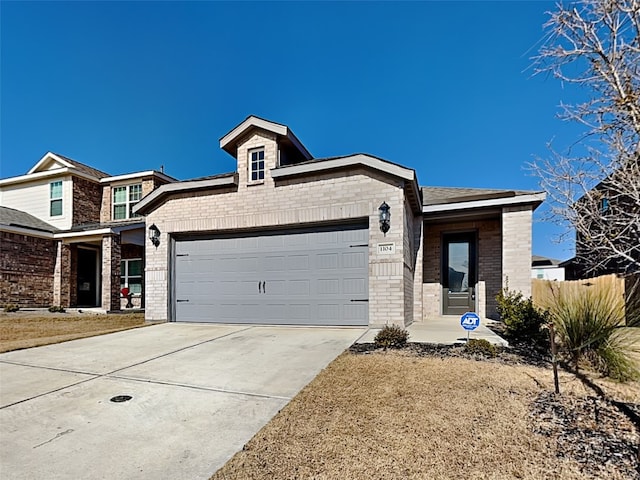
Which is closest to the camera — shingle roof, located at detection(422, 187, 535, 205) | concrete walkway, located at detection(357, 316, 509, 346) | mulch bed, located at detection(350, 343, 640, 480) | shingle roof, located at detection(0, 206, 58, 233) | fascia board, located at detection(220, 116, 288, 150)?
mulch bed, located at detection(350, 343, 640, 480)

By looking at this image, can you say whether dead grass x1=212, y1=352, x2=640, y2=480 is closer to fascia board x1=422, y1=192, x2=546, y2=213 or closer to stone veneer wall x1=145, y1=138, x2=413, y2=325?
stone veneer wall x1=145, y1=138, x2=413, y2=325

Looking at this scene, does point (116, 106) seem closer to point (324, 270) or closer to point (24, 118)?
point (24, 118)

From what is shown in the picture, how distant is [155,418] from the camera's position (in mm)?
3418

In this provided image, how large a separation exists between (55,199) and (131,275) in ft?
17.5

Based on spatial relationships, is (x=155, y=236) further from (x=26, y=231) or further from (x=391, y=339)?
(x=26, y=231)

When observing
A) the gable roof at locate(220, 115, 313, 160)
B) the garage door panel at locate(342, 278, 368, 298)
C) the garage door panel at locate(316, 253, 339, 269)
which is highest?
the gable roof at locate(220, 115, 313, 160)

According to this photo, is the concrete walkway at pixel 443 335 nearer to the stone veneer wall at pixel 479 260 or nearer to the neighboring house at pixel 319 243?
the neighboring house at pixel 319 243

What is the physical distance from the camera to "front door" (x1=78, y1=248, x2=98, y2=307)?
17.0 meters

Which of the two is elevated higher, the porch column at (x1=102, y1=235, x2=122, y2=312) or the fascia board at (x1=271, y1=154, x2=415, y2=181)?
the fascia board at (x1=271, y1=154, x2=415, y2=181)

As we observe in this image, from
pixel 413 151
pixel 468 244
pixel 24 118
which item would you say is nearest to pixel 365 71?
pixel 413 151

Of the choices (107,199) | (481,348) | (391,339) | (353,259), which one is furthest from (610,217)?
(107,199)

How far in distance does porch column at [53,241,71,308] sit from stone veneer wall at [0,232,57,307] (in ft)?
0.57

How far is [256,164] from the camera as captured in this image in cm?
1005

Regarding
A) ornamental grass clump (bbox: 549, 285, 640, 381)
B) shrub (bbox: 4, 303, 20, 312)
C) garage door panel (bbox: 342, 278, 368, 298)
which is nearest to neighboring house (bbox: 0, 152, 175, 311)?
shrub (bbox: 4, 303, 20, 312)
